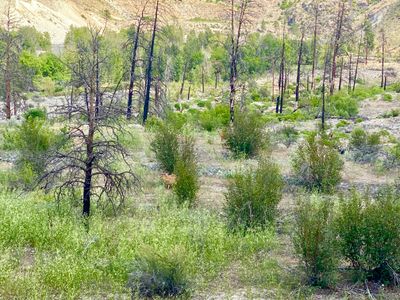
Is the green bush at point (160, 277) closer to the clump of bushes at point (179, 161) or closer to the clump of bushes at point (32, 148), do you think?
the clump of bushes at point (179, 161)

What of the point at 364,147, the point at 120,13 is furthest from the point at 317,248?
the point at 120,13

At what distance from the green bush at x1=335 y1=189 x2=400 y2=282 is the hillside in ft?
241

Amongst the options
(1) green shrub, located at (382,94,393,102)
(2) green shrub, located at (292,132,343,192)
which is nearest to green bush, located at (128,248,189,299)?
(2) green shrub, located at (292,132,343,192)

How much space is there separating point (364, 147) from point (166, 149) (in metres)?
9.69

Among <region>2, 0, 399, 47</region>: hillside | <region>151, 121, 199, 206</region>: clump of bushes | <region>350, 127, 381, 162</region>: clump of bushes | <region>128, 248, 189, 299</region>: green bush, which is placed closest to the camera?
<region>128, 248, 189, 299</region>: green bush

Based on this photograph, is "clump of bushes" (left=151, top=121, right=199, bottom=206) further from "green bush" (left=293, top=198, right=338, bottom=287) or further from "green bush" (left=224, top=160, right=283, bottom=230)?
"green bush" (left=293, top=198, right=338, bottom=287)

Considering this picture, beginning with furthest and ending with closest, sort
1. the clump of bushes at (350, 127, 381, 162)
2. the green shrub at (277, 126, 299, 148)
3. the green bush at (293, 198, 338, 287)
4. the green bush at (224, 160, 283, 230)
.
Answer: the green shrub at (277, 126, 299, 148)
the clump of bushes at (350, 127, 381, 162)
the green bush at (224, 160, 283, 230)
the green bush at (293, 198, 338, 287)

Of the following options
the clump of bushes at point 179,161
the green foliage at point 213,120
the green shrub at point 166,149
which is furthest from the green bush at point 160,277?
the green foliage at point 213,120

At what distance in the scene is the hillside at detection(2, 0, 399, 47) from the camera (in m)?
113

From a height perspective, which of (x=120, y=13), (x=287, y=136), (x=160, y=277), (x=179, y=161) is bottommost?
(x=287, y=136)

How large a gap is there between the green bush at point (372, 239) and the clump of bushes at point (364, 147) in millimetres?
12290

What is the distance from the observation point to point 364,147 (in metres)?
23.9

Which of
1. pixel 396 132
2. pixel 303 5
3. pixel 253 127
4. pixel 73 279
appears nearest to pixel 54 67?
pixel 396 132

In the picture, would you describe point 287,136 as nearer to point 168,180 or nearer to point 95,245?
point 168,180
